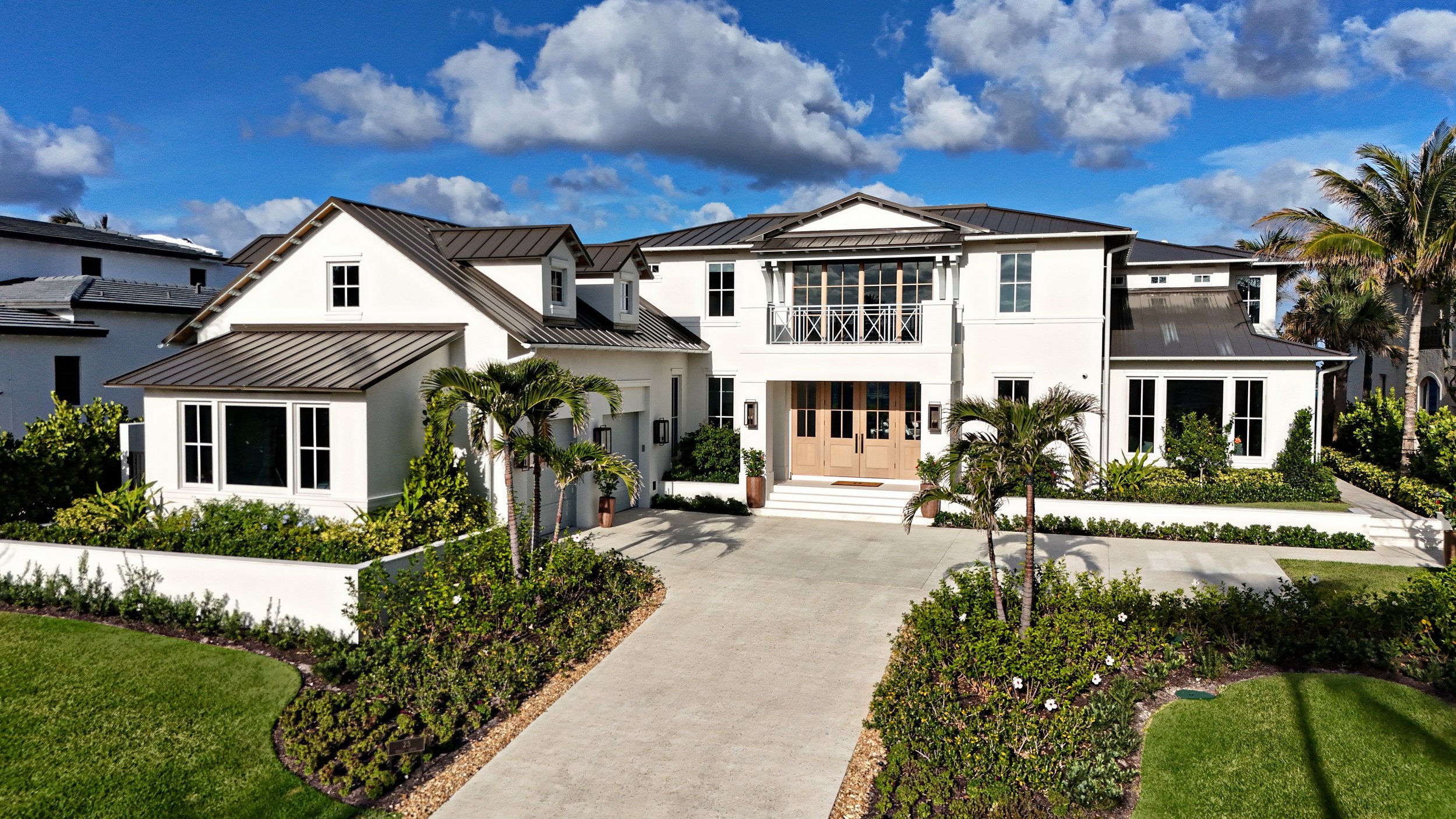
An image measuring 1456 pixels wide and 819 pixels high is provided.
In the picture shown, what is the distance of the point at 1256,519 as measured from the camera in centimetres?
1644

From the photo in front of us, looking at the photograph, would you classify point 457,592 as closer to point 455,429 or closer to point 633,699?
point 633,699

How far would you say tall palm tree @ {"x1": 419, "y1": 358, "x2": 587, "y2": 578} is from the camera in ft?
40.6

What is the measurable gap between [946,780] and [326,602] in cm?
800

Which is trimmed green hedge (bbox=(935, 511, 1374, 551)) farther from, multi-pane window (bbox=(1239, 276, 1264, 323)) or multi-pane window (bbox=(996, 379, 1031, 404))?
multi-pane window (bbox=(1239, 276, 1264, 323))

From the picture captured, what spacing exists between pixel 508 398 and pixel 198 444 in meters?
6.54

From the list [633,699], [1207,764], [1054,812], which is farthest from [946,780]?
[633,699]

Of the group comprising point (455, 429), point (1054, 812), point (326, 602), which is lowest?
point (1054, 812)

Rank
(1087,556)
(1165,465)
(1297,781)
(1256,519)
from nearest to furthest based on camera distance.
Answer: (1297,781) < (1087,556) < (1256,519) < (1165,465)

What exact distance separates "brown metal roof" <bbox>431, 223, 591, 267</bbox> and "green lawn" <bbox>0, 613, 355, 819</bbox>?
873 cm

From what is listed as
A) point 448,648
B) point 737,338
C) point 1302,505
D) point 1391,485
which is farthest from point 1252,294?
point 448,648

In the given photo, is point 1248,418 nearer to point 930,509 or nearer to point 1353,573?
point 1353,573

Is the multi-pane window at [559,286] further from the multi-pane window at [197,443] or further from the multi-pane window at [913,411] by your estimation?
the multi-pane window at [913,411]

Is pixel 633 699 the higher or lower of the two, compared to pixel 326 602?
lower

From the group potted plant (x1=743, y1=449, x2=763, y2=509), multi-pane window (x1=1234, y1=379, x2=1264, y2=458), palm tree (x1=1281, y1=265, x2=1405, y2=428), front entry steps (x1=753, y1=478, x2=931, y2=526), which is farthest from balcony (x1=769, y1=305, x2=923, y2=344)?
palm tree (x1=1281, y1=265, x2=1405, y2=428)
